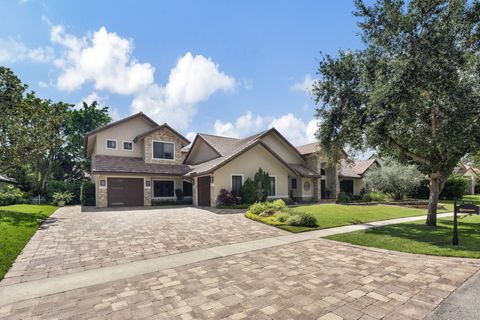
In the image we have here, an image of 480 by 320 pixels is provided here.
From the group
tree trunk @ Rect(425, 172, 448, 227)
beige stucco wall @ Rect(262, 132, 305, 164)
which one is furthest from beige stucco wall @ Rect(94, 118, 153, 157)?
tree trunk @ Rect(425, 172, 448, 227)

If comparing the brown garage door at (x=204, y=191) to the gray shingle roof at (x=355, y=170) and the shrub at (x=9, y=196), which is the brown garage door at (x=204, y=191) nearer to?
the shrub at (x=9, y=196)

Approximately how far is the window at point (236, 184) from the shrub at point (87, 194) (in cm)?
1328

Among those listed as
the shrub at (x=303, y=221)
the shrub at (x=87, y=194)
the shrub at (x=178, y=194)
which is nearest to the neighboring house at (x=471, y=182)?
the shrub at (x=303, y=221)

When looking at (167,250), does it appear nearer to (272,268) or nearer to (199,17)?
(272,268)

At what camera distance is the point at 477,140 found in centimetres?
1097

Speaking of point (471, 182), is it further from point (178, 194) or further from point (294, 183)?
point (178, 194)

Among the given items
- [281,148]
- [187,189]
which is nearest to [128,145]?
[187,189]

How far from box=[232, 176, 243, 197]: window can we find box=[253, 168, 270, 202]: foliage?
4.12 ft

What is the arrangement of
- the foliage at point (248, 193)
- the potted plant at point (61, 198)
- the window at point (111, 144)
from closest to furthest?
the foliage at point (248, 193)
the potted plant at point (61, 198)
the window at point (111, 144)

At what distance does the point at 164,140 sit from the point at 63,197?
10.6 meters

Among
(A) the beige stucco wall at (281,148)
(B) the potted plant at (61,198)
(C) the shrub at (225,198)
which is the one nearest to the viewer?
(C) the shrub at (225,198)

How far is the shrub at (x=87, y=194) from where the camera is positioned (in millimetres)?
23812

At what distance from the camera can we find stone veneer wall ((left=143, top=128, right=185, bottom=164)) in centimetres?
2523

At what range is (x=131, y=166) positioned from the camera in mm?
23328
